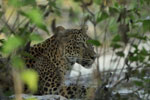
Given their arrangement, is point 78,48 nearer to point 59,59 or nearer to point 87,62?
point 87,62

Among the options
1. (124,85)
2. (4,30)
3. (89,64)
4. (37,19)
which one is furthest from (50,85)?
(37,19)

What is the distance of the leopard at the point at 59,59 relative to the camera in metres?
7.80

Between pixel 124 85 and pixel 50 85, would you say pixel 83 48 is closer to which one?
pixel 50 85

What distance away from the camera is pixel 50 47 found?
803cm

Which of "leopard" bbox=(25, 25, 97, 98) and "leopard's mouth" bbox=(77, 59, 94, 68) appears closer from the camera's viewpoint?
"leopard" bbox=(25, 25, 97, 98)

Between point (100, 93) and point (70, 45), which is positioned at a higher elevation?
point (70, 45)

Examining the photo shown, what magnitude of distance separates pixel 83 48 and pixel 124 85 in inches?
67.7

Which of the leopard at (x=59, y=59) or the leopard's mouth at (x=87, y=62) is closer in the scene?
the leopard at (x=59, y=59)

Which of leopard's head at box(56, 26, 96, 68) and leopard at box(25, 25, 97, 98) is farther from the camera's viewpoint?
leopard's head at box(56, 26, 96, 68)

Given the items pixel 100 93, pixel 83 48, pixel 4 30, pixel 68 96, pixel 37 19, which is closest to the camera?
pixel 37 19

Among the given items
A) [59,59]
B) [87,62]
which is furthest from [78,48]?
[59,59]

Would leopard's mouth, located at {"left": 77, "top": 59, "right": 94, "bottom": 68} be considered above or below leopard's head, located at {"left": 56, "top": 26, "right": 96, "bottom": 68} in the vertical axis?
below

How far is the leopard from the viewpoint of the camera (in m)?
7.80

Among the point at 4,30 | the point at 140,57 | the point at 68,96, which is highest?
the point at 4,30
